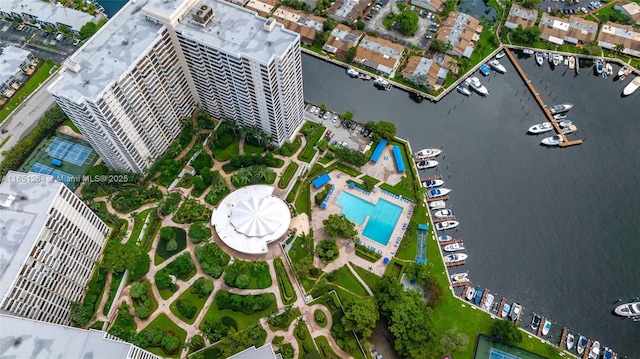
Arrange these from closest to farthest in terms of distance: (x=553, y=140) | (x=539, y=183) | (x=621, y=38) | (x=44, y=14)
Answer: (x=539, y=183)
(x=553, y=140)
(x=621, y=38)
(x=44, y=14)

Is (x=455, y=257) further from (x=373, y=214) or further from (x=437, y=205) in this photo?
(x=373, y=214)

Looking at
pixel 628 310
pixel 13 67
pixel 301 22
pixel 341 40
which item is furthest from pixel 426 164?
pixel 13 67

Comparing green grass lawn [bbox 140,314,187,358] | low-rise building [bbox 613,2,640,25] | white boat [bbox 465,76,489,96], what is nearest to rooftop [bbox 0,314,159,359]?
green grass lawn [bbox 140,314,187,358]

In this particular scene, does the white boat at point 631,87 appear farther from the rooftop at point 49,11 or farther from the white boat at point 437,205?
the rooftop at point 49,11

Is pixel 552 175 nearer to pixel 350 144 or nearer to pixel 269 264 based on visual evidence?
pixel 350 144

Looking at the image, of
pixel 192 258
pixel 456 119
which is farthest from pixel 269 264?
pixel 456 119
